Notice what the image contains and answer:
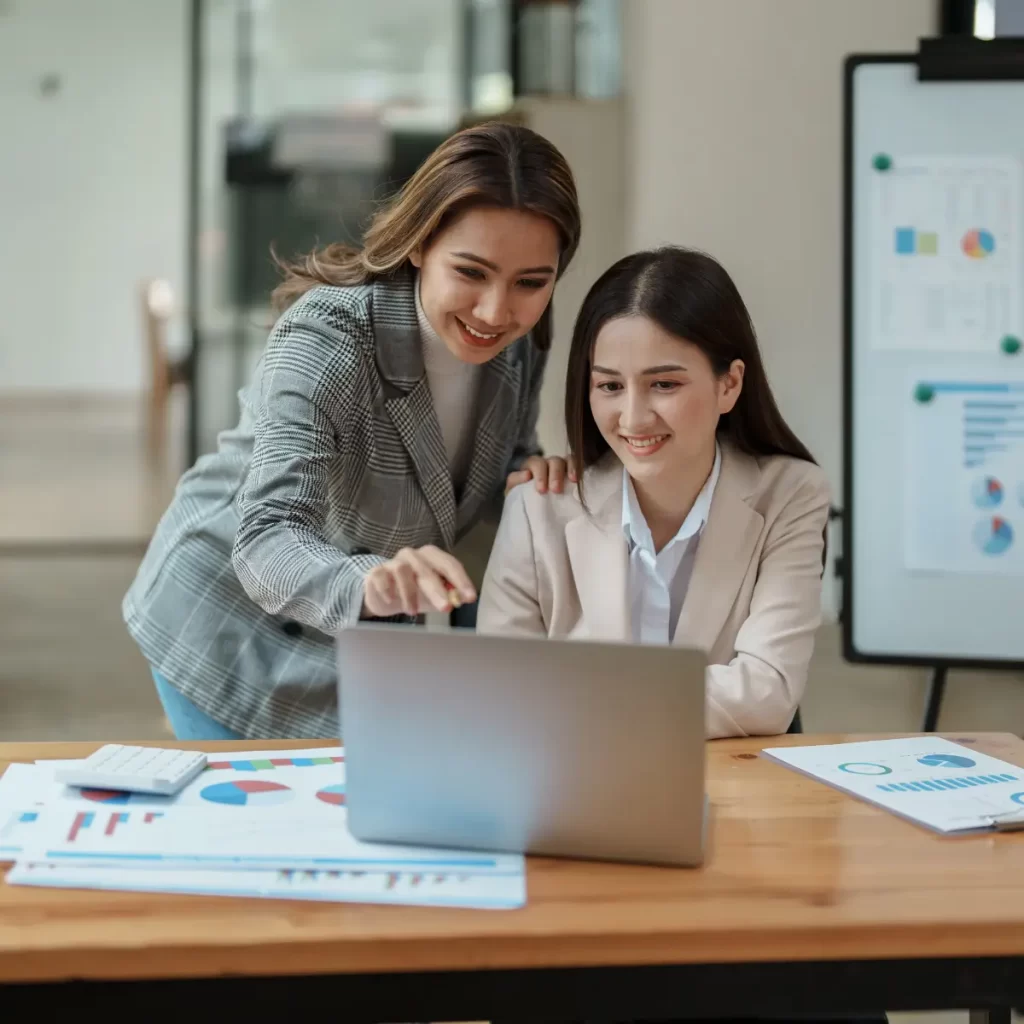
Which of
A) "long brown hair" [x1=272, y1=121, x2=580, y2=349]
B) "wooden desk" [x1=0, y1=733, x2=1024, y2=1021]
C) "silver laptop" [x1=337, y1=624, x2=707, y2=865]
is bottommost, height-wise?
"wooden desk" [x1=0, y1=733, x2=1024, y2=1021]

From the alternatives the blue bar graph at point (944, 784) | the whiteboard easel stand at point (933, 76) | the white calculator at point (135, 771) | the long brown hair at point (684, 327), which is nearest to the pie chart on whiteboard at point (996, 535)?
the whiteboard easel stand at point (933, 76)

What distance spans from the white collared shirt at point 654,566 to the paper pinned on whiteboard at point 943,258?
3.20 feet

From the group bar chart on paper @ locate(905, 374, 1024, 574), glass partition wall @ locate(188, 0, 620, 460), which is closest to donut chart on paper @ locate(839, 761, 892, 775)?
bar chart on paper @ locate(905, 374, 1024, 574)

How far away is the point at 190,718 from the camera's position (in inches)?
70.4

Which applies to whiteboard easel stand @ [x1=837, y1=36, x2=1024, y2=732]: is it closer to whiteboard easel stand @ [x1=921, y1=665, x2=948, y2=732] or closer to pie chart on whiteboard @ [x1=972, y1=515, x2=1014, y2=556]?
whiteboard easel stand @ [x1=921, y1=665, x2=948, y2=732]

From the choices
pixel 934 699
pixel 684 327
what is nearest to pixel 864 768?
pixel 684 327

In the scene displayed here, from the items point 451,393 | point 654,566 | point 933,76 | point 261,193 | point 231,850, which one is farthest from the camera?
point 261,193

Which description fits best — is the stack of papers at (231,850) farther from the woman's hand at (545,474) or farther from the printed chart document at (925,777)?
the woman's hand at (545,474)

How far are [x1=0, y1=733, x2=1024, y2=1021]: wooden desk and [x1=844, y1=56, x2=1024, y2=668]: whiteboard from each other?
1513mm

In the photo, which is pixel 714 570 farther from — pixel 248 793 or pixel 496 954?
pixel 496 954

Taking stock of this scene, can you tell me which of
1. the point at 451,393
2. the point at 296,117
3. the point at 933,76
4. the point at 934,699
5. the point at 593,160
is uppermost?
the point at 296,117

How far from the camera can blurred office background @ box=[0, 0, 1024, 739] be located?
13.7 feet

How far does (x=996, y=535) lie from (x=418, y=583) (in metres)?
1.57

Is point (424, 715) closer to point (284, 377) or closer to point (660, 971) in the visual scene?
point (660, 971)
